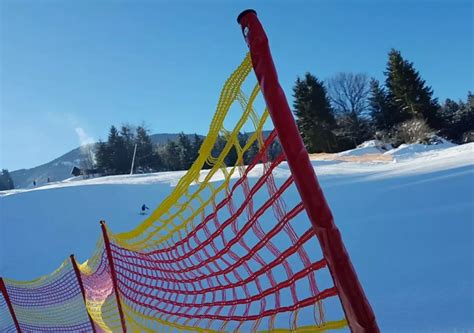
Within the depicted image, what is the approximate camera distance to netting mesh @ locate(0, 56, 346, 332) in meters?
1.24

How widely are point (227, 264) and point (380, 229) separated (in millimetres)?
4813

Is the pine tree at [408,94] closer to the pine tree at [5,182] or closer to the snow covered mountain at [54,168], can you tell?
the pine tree at [5,182]

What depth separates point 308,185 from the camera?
0.93 meters

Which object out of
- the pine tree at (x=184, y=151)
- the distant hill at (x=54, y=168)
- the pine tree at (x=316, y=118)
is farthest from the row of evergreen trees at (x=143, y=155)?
the distant hill at (x=54, y=168)

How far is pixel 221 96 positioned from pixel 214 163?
34cm

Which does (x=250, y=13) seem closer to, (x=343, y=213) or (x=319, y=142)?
(x=343, y=213)

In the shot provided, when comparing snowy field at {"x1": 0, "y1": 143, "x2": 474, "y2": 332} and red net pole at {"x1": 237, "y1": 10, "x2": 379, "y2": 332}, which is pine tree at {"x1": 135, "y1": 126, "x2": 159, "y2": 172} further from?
red net pole at {"x1": 237, "y1": 10, "x2": 379, "y2": 332}

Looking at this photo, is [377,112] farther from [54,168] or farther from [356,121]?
[54,168]

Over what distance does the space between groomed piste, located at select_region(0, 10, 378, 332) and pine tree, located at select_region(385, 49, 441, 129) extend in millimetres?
27739

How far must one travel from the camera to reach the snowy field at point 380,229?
11.0ft

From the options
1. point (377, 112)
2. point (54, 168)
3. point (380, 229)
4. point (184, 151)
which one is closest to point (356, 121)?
point (377, 112)

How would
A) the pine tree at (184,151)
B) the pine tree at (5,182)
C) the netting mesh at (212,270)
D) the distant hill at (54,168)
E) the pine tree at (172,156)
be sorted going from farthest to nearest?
the distant hill at (54,168)
the pine tree at (5,182)
the pine tree at (172,156)
the pine tree at (184,151)
the netting mesh at (212,270)

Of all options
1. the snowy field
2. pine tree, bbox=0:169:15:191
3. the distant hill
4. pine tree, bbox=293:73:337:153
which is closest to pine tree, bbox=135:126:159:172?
pine tree, bbox=293:73:337:153

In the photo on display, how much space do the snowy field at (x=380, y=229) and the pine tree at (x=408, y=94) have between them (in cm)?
1764
